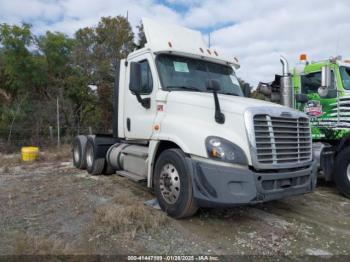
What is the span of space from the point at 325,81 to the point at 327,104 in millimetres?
813

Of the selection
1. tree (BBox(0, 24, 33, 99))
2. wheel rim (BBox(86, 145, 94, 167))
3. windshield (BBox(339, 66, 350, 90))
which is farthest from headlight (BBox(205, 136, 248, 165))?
tree (BBox(0, 24, 33, 99))

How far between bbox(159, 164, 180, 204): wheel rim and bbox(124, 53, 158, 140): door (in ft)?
3.14

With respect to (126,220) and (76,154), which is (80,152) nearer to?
(76,154)

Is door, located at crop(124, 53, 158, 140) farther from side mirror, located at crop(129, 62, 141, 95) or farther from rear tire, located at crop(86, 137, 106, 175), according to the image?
rear tire, located at crop(86, 137, 106, 175)

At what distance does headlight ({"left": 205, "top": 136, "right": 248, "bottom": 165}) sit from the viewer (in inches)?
175

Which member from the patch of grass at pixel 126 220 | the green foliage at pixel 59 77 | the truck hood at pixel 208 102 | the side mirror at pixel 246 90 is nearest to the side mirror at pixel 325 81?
the side mirror at pixel 246 90

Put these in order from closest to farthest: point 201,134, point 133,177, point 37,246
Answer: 1. point 37,246
2. point 201,134
3. point 133,177

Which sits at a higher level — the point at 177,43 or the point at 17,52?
the point at 17,52

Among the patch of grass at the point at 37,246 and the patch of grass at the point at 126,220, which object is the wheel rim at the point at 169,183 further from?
the patch of grass at the point at 37,246

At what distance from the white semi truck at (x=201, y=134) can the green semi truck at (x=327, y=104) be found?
1.76m

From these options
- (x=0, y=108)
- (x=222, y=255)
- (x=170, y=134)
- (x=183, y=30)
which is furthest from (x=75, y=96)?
(x=222, y=255)

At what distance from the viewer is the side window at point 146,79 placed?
6.02 m

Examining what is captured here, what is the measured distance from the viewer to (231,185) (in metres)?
4.38

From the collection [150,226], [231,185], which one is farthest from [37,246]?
[231,185]
